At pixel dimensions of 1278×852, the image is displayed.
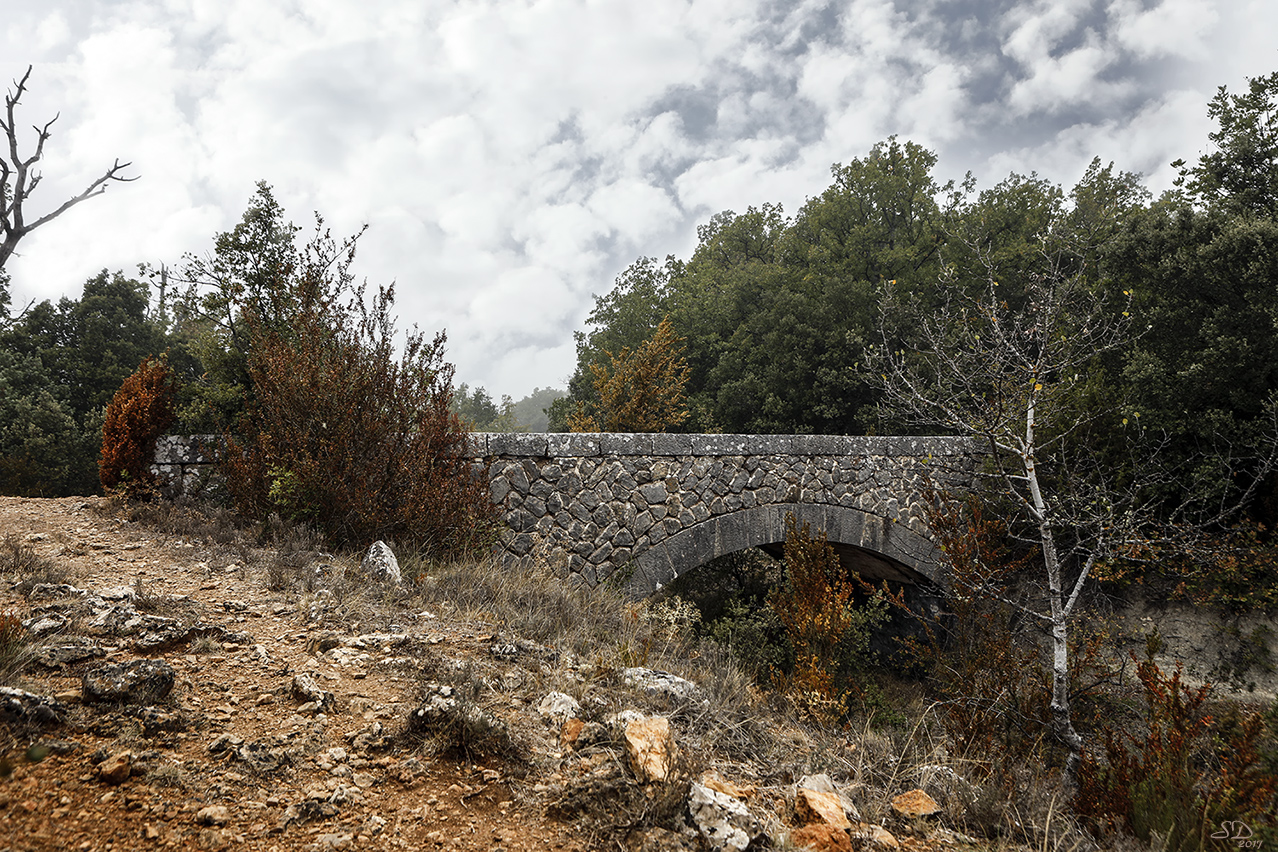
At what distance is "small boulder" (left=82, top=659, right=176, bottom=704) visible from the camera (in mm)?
2160

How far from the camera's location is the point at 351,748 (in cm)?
223

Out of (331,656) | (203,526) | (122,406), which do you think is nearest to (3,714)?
(331,656)

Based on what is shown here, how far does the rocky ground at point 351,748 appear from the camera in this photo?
1.80m

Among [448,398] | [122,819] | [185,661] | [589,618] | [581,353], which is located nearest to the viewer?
[122,819]

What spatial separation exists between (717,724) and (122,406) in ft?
21.9

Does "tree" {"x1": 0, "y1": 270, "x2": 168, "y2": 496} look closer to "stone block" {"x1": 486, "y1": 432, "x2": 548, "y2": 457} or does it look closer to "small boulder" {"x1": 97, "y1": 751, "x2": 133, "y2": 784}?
"stone block" {"x1": 486, "y1": 432, "x2": 548, "y2": 457}

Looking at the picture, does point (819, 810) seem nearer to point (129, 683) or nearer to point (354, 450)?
point (129, 683)

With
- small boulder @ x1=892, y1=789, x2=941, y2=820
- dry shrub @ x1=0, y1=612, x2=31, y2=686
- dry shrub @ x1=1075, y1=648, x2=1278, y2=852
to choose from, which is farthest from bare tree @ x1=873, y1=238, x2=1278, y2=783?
dry shrub @ x1=0, y1=612, x2=31, y2=686

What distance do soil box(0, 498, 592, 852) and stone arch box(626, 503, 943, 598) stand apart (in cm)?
453

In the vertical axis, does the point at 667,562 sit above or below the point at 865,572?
above

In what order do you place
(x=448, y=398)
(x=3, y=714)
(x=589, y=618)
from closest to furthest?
1. (x=3, y=714)
2. (x=589, y=618)
3. (x=448, y=398)

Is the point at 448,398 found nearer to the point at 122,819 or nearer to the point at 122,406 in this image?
the point at 122,406

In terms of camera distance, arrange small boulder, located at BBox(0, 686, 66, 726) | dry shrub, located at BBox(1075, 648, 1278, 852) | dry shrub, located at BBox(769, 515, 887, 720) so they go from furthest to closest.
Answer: dry shrub, located at BBox(769, 515, 887, 720) → dry shrub, located at BBox(1075, 648, 1278, 852) → small boulder, located at BBox(0, 686, 66, 726)

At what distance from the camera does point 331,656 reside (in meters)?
2.94
